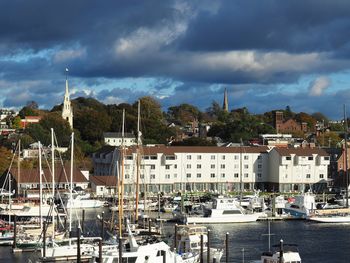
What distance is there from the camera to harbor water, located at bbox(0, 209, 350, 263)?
182 feet

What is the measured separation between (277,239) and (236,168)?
5087 centimetres

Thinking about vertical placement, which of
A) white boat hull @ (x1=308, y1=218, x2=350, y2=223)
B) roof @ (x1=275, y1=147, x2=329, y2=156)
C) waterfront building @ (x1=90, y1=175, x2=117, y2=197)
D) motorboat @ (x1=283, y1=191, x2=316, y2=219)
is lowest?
white boat hull @ (x1=308, y1=218, x2=350, y2=223)

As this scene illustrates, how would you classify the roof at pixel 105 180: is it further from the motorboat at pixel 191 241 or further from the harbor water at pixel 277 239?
the motorboat at pixel 191 241

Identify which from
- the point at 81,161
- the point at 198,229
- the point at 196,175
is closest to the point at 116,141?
the point at 81,161

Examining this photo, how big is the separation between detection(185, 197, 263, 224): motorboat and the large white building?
34.3 m

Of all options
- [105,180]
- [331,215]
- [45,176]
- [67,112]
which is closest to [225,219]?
[331,215]

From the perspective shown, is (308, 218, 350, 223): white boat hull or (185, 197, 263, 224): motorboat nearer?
(185, 197, 263, 224): motorboat

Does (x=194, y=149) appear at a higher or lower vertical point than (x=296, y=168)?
higher

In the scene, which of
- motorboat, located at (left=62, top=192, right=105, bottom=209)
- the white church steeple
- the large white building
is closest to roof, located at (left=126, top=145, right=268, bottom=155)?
the large white building

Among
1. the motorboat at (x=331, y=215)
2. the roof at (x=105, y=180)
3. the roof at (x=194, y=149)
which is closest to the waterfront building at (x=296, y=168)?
the roof at (x=194, y=149)

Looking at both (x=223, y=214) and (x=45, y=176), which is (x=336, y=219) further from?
(x=45, y=176)

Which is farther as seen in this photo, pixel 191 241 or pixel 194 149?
pixel 194 149

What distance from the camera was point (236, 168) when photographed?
116688 millimetres

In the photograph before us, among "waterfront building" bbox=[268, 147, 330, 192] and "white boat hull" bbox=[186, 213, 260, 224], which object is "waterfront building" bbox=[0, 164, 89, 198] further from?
"waterfront building" bbox=[268, 147, 330, 192]
